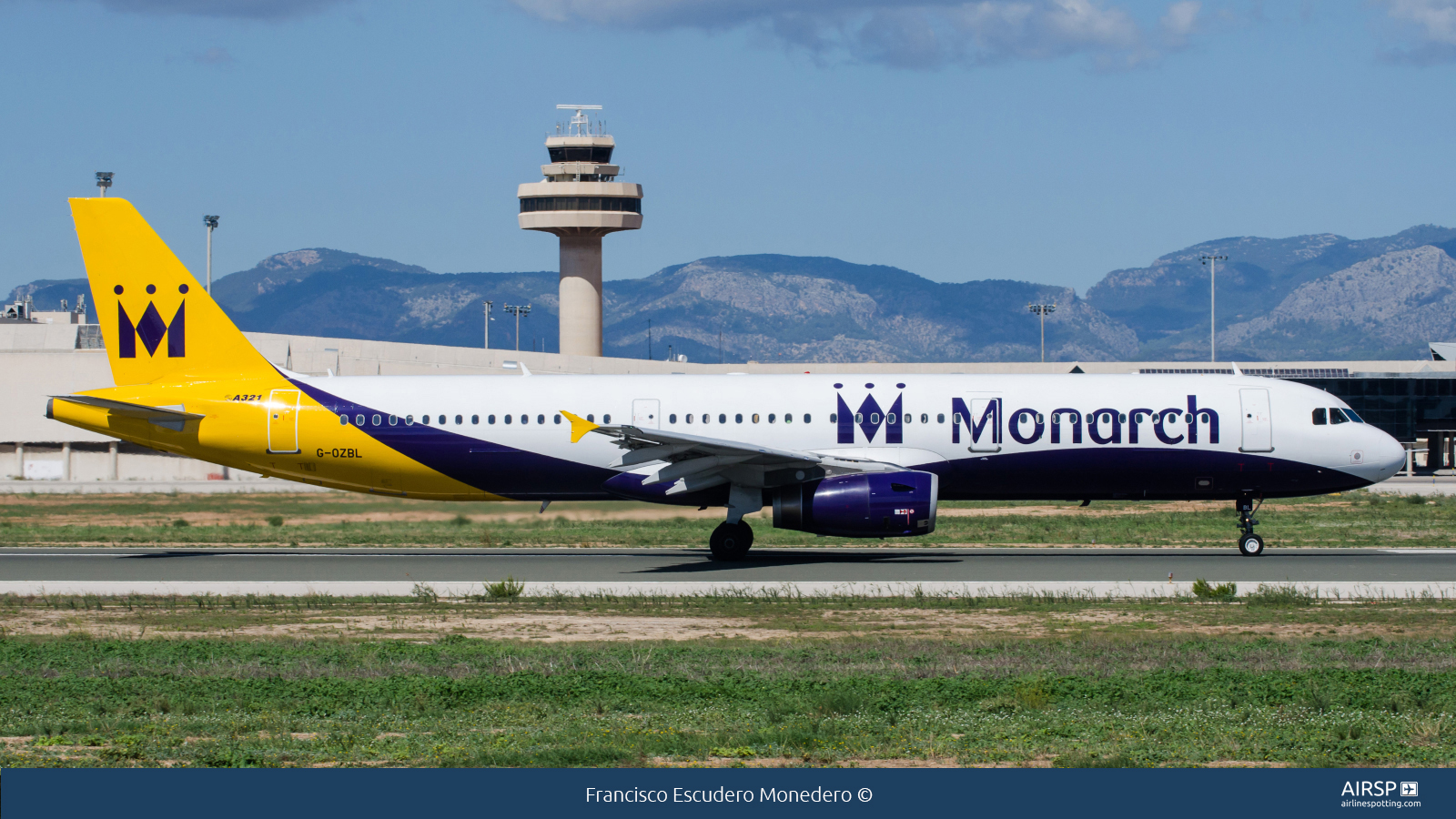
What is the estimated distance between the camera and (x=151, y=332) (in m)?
31.4

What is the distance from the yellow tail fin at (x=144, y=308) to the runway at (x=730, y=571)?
440 centimetres

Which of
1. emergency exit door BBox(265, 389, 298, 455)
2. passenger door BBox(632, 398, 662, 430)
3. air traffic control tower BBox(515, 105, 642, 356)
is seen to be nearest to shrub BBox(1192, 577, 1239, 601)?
passenger door BBox(632, 398, 662, 430)

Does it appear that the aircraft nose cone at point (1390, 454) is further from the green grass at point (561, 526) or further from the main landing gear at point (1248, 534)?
the green grass at point (561, 526)

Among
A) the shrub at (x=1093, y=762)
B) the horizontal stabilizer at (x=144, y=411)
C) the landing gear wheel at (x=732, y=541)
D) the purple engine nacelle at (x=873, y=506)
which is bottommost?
the shrub at (x=1093, y=762)

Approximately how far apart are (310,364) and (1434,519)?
49.7 metres

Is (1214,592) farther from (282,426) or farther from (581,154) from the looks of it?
(581,154)

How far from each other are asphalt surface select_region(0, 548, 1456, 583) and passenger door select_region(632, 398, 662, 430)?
3027 millimetres

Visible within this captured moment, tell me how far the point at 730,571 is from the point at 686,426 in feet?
13.7

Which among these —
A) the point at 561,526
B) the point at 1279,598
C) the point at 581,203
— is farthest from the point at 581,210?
the point at 1279,598

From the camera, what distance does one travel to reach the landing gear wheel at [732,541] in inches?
1161

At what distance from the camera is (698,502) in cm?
2961

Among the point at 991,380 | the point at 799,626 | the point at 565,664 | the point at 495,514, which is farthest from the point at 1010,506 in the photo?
the point at 565,664

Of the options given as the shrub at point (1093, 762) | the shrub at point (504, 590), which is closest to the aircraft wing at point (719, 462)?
the shrub at point (504, 590)

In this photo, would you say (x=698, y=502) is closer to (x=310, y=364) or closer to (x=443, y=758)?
(x=443, y=758)
